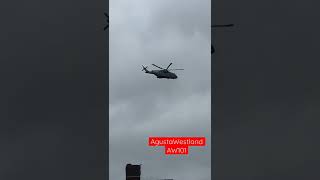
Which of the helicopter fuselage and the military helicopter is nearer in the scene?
the helicopter fuselage

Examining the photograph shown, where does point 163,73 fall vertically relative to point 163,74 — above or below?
above

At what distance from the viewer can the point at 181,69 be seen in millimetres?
128875

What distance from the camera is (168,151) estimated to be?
12600 cm

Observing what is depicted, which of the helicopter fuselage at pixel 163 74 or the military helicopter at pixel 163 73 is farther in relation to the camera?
the military helicopter at pixel 163 73

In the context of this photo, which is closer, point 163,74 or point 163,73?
point 163,74
